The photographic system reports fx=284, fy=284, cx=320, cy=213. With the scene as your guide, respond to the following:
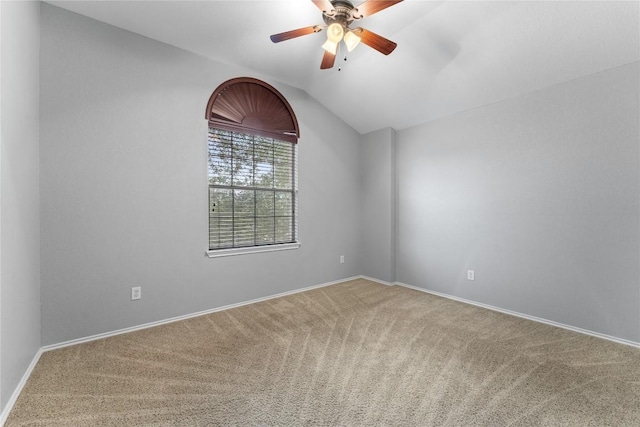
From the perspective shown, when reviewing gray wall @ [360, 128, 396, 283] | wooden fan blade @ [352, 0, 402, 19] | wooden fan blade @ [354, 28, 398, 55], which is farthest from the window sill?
wooden fan blade @ [352, 0, 402, 19]

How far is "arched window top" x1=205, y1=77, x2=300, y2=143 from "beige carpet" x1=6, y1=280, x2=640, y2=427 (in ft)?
7.17

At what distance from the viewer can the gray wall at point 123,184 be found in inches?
91.3

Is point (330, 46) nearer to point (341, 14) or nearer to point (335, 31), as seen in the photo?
point (335, 31)

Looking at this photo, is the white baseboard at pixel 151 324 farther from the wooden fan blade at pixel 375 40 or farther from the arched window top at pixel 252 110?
the wooden fan blade at pixel 375 40

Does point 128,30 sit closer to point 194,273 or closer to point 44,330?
point 194,273

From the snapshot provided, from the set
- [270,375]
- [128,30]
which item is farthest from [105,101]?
[270,375]

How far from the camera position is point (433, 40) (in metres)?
2.65

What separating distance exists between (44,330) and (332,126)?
381 cm

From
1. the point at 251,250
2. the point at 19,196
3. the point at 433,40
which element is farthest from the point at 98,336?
the point at 433,40

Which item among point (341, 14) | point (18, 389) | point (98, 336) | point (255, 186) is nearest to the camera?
point (18, 389)

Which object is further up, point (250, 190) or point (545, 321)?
point (250, 190)

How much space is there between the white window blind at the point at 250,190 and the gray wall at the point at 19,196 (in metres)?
1.41

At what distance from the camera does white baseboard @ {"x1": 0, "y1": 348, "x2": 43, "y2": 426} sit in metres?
1.51

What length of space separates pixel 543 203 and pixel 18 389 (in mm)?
→ 4372
